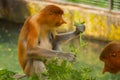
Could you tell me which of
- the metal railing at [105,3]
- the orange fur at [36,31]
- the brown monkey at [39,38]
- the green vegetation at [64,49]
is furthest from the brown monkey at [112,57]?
the metal railing at [105,3]

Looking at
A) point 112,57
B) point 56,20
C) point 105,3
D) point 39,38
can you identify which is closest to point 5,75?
point 112,57

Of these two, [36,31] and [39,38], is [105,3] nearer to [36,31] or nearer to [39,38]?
[39,38]

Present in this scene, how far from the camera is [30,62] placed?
7.17 meters

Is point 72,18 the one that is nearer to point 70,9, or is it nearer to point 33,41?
point 70,9

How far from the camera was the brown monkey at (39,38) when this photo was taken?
21.7 feet

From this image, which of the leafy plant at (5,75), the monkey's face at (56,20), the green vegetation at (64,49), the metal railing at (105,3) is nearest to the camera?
the leafy plant at (5,75)

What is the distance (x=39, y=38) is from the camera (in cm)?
719

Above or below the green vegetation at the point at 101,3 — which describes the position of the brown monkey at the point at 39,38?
above

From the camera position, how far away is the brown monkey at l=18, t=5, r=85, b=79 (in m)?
6.62

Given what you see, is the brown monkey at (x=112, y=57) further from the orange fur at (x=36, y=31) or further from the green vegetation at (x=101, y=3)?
the green vegetation at (x=101, y=3)

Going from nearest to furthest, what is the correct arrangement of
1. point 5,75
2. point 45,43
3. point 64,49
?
1. point 5,75
2. point 45,43
3. point 64,49

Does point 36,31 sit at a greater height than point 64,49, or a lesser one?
greater

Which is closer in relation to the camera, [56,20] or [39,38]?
[56,20]

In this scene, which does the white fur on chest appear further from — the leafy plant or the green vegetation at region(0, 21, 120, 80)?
the leafy plant
